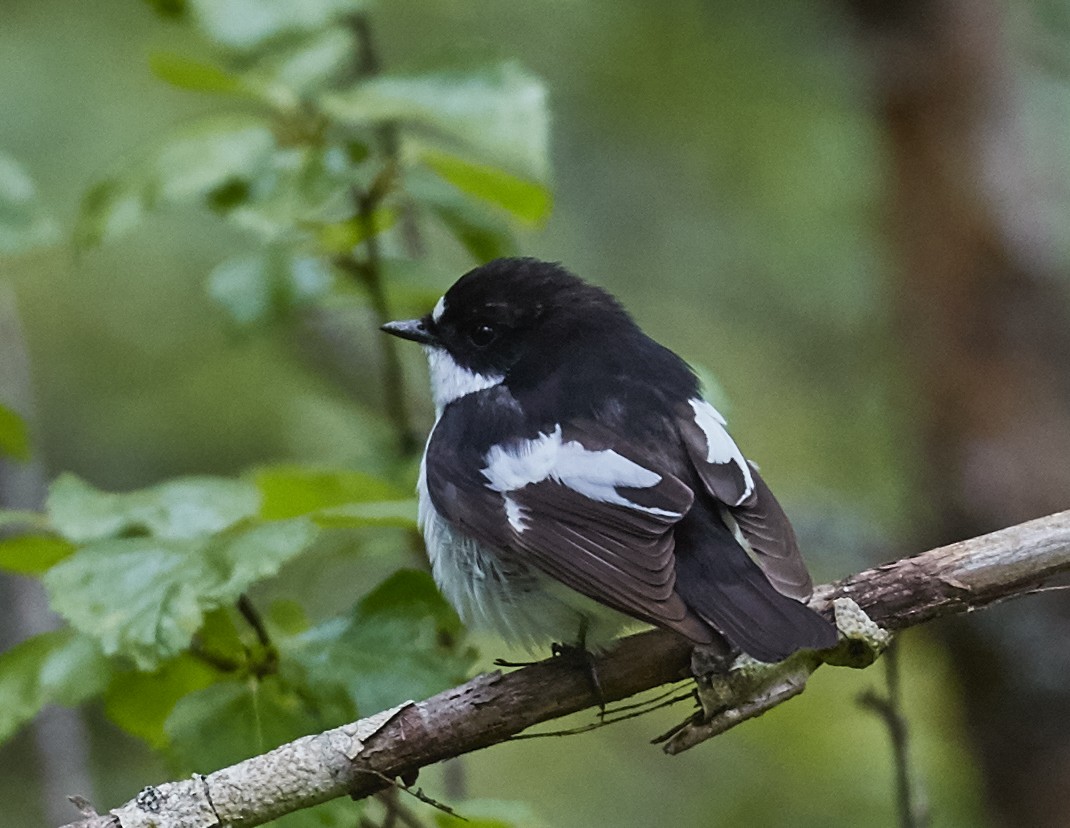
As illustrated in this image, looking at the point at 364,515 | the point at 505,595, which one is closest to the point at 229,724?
the point at 364,515

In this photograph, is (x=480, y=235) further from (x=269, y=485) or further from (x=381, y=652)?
(x=381, y=652)

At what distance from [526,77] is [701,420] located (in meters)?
0.79

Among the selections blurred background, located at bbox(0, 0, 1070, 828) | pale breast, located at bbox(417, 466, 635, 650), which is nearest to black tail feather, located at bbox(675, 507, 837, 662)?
pale breast, located at bbox(417, 466, 635, 650)

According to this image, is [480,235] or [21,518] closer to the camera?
[21,518]

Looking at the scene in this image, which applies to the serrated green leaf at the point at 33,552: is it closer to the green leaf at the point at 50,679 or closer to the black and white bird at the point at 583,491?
the green leaf at the point at 50,679

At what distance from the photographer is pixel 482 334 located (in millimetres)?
2969

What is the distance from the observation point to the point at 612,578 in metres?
2.16

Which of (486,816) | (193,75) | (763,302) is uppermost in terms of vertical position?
(193,75)

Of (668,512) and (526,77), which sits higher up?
(526,77)

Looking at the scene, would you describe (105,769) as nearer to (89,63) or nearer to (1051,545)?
(89,63)

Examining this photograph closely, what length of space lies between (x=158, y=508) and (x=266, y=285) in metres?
0.76

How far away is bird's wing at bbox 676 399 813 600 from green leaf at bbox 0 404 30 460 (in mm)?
1313

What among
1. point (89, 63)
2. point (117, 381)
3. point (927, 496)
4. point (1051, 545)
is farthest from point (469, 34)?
point (1051, 545)

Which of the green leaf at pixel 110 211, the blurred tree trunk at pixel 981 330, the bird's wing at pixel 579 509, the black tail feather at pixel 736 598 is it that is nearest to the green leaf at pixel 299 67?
the green leaf at pixel 110 211
